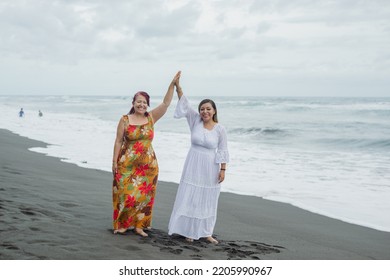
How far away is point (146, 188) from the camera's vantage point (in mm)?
5176

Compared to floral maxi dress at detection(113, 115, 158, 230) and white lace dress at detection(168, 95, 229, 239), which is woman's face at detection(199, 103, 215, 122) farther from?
floral maxi dress at detection(113, 115, 158, 230)

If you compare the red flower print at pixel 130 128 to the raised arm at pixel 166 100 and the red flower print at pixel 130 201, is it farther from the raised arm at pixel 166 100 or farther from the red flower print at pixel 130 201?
the red flower print at pixel 130 201

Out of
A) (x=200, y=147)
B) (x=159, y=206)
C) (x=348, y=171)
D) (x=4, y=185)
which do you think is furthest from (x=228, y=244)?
(x=348, y=171)

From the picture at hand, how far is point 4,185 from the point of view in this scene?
6770 millimetres

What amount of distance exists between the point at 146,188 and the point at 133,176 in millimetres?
217

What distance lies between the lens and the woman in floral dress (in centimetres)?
506

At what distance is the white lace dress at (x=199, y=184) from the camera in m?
5.16

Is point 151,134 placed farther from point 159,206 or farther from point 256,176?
point 256,176

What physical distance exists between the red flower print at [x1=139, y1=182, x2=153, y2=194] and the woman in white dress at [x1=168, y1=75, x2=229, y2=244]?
1.17 ft

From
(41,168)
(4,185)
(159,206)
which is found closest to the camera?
(4,185)

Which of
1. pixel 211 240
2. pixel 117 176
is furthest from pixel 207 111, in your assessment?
pixel 211 240

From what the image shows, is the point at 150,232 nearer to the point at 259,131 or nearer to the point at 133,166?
the point at 133,166

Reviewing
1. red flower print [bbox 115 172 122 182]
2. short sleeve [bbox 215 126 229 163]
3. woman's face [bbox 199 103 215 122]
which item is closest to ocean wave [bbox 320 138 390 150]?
short sleeve [bbox 215 126 229 163]
